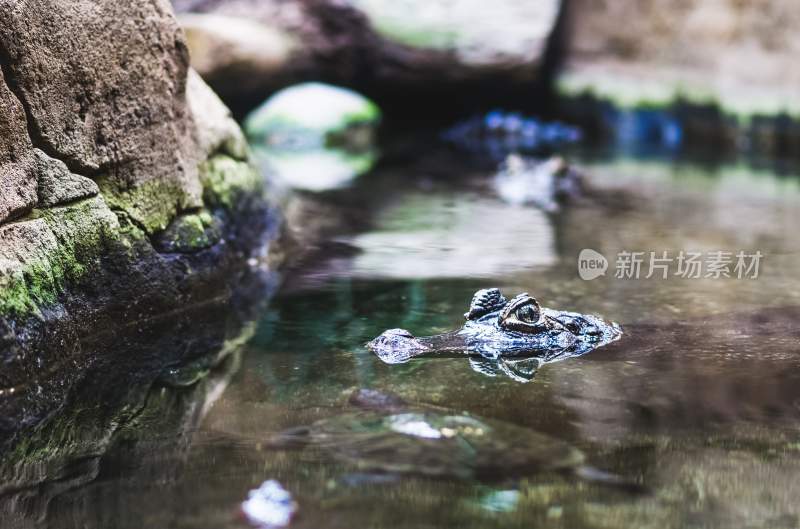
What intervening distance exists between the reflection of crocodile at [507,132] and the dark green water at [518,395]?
27.6 ft

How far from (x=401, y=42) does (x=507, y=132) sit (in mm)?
2593

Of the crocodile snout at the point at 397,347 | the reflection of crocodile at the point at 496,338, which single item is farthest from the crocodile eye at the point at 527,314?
the crocodile snout at the point at 397,347

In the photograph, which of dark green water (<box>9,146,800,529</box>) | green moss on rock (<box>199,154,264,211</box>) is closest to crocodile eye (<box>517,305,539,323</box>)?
dark green water (<box>9,146,800,529</box>)

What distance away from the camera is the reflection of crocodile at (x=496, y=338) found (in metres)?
4.45

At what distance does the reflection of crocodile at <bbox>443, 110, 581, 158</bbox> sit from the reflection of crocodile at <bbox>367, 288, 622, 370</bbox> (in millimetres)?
11540

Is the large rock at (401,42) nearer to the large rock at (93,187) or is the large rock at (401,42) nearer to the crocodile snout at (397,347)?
the large rock at (93,187)

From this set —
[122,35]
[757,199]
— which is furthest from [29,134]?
[757,199]

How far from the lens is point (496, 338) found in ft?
14.8

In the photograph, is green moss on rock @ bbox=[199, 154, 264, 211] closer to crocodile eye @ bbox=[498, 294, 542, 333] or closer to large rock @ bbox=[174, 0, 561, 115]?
crocodile eye @ bbox=[498, 294, 542, 333]

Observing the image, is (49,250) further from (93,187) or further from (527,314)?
(527,314)

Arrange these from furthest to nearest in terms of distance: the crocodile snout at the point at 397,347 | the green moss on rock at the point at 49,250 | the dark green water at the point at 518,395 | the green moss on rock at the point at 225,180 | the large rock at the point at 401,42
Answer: the large rock at the point at 401,42, the green moss on rock at the point at 225,180, the crocodile snout at the point at 397,347, the green moss on rock at the point at 49,250, the dark green water at the point at 518,395

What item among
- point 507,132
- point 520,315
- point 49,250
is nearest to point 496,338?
point 520,315

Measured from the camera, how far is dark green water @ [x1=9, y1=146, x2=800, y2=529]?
294 centimetres

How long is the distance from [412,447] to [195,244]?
9.77ft
